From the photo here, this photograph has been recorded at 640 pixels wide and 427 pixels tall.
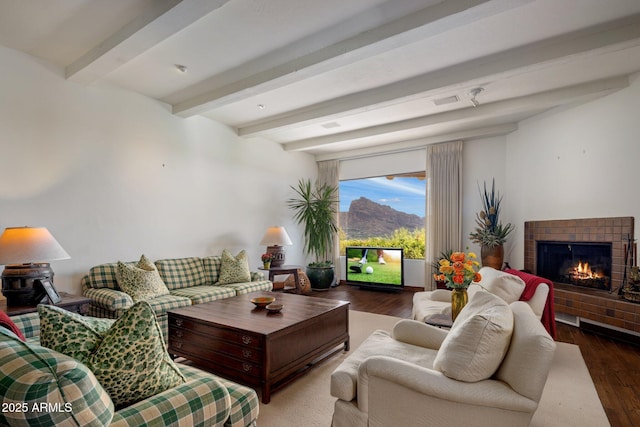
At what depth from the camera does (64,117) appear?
3.57m

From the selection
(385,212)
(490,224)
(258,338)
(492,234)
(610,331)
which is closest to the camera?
(258,338)

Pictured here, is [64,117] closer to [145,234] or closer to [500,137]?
[145,234]

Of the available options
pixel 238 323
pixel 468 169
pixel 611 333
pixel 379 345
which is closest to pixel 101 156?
pixel 238 323

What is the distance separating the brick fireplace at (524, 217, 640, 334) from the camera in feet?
11.5

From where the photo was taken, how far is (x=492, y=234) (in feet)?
16.8

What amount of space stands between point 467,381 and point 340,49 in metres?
2.65

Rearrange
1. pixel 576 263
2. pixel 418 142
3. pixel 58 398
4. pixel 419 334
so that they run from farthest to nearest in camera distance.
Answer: pixel 418 142 → pixel 576 263 → pixel 419 334 → pixel 58 398

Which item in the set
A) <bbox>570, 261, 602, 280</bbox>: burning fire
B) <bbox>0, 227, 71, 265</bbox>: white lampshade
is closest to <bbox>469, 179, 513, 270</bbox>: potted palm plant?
<bbox>570, 261, 602, 280</bbox>: burning fire

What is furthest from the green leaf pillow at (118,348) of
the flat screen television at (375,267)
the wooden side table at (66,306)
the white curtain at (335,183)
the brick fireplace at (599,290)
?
the white curtain at (335,183)

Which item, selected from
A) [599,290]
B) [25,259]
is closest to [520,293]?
[599,290]

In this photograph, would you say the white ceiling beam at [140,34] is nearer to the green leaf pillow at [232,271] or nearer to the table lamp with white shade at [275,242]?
the green leaf pillow at [232,271]

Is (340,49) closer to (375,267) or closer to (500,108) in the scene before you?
(500,108)

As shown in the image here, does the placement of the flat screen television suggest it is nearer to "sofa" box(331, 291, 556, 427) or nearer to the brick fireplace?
the brick fireplace

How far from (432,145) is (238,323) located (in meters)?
4.96
